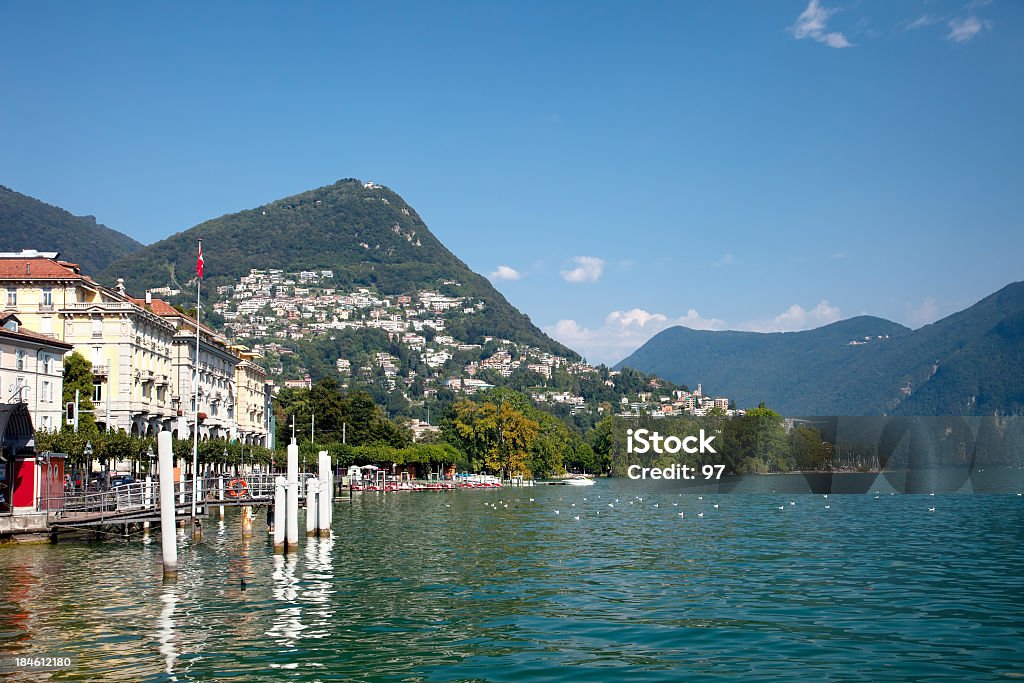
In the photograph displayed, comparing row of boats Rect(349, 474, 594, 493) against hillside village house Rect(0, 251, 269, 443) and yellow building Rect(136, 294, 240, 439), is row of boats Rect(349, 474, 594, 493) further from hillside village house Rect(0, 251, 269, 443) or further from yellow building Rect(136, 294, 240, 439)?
hillside village house Rect(0, 251, 269, 443)

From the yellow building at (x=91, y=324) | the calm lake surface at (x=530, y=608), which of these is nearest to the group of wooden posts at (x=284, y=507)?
the calm lake surface at (x=530, y=608)

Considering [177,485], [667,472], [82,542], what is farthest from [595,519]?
[667,472]

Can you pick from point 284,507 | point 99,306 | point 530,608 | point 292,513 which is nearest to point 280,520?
point 292,513

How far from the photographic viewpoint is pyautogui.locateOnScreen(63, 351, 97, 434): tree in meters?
80.7

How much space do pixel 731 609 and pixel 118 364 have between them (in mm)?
69345

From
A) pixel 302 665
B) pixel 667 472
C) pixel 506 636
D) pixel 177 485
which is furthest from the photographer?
pixel 667 472

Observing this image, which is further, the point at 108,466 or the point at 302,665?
the point at 108,466

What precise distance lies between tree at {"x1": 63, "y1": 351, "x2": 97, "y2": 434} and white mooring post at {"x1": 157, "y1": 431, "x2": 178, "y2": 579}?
4826 centimetres

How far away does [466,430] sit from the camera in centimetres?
17762

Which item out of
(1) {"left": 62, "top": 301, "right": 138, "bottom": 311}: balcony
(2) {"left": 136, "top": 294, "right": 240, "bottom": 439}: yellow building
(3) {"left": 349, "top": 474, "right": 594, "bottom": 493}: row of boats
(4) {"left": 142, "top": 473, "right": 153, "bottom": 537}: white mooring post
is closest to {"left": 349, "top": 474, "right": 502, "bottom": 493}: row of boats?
(3) {"left": 349, "top": 474, "right": 594, "bottom": 493}: row of boats

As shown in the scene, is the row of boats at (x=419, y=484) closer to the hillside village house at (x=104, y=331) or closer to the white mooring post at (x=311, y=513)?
the hillside village house at (x=104, y=331)

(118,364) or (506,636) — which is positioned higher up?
(118,364)

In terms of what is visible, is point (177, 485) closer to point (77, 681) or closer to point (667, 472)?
point (77, 681)

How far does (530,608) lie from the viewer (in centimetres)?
2997
